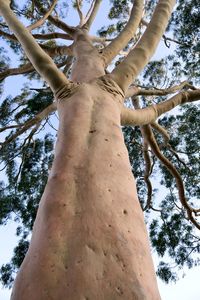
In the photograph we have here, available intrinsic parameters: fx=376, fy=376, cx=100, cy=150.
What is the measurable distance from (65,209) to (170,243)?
4.91 meters

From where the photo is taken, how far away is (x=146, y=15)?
680cm

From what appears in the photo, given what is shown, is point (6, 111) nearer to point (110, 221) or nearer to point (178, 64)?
point (178, 64)

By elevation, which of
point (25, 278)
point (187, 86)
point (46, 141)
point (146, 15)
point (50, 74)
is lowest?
point (25, 278)

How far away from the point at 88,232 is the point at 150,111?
1470 mm

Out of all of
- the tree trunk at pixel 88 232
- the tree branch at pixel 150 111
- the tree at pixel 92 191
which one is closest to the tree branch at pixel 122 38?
the tree at pixel 92 191

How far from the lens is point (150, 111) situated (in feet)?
8.05

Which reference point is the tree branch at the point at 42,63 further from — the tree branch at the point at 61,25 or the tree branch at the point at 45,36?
the tree branch at the point at 45,36

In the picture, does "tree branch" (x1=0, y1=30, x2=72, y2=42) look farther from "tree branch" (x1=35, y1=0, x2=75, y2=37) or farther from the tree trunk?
the tree trunk

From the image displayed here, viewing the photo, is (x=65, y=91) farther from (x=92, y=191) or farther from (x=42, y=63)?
(x=92, y=191)

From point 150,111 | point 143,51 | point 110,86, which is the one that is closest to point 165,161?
point 150,111

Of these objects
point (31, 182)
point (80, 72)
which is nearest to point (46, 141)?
point (31, 182)

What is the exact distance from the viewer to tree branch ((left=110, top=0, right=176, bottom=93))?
7.36 feet

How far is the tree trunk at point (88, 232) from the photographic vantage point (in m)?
0.98

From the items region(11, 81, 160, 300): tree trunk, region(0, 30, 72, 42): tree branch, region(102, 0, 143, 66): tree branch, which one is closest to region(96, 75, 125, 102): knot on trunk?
region(11, 81, 160, 300): tree trunk
